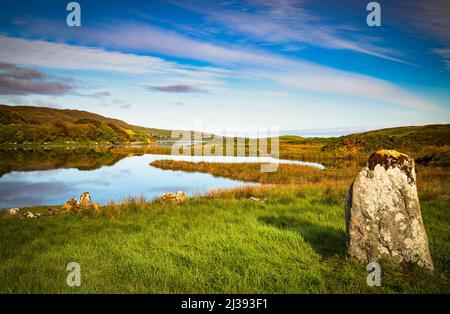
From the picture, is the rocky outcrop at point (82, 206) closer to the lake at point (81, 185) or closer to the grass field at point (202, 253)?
the grass field at point (202, 253)

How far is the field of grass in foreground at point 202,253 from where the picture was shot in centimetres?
555

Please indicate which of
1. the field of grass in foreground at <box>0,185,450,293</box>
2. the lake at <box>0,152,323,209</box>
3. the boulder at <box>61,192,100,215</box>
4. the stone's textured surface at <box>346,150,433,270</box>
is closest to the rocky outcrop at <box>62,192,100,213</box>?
the boulder at <box>61,192,100,215</box>

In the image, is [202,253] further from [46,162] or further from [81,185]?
[46,162]

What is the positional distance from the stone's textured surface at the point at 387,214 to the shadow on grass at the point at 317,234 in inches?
30.6

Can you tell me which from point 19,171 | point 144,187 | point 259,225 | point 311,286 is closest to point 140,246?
point 259,225

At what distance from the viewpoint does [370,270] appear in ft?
19.7

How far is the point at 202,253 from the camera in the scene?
7.13 m

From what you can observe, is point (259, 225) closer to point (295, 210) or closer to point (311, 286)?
point (295, 210)

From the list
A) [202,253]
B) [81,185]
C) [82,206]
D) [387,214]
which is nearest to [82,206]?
[82,206]

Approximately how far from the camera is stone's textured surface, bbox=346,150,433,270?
19.9 ft

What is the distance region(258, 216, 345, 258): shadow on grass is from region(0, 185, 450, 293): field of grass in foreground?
0.09 feet

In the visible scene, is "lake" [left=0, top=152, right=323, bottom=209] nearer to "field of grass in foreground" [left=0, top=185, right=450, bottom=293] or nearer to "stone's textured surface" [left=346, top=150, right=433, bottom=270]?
"field of grass in foreground" [left=0, top=185, right=450, bottom=293]

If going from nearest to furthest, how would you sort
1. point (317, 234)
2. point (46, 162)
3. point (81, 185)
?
point (317, 234), point (81, 185), point (46, 162)

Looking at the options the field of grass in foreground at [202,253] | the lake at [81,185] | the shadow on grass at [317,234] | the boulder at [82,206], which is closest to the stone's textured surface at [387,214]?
the field of grass in foreground at [202,253]
